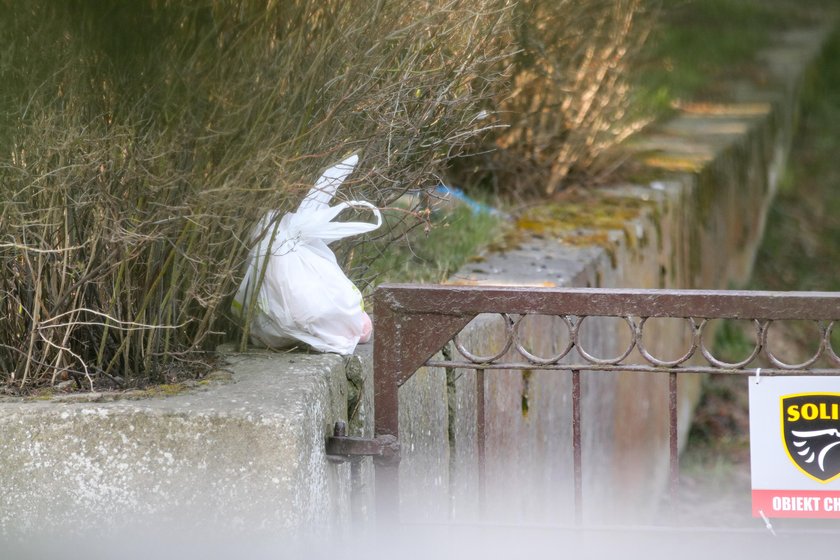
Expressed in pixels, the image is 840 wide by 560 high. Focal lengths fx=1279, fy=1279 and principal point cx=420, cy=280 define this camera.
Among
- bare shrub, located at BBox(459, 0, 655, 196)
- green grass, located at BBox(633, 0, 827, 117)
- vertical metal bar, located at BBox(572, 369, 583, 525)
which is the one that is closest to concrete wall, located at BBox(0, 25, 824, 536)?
bare shrub, located at BBox(459, 0, 655, 196)

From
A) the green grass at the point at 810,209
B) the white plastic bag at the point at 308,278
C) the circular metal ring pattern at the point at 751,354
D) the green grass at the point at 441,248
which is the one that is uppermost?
the green grass at the point at 810,209

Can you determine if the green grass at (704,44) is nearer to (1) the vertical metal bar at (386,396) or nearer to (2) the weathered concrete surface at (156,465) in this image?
(1) the vertical metal bar at (386,396)

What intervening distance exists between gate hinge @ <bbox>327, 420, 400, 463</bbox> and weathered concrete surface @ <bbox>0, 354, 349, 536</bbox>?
0.12 m

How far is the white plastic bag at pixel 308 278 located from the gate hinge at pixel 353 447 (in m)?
0.33

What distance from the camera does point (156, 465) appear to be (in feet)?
8.55

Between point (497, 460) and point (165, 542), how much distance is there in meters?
1.74

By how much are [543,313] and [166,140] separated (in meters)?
0.88

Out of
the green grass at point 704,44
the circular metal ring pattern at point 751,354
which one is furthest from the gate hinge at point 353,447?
the green grass at point 704,44

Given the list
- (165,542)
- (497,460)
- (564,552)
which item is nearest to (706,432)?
(497,460)

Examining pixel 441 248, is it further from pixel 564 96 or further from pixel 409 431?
pixel 409 431

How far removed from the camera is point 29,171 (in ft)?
8.80

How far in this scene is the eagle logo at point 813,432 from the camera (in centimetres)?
267

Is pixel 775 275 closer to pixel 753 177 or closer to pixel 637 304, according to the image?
pixel 753 177

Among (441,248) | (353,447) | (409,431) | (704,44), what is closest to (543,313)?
(353,447)
